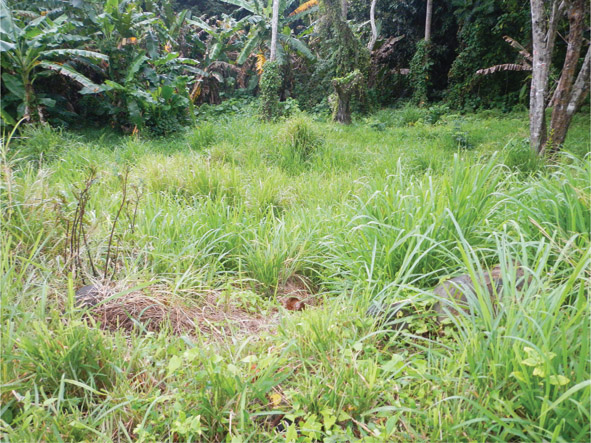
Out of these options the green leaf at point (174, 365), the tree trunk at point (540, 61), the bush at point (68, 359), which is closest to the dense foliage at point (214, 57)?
the tree trunk at point (540, 61)

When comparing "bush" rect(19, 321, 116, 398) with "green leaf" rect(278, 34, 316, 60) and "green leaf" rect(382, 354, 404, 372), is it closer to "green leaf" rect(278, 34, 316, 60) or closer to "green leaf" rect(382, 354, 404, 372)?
"green leaf" rect(382, 354, 404, 372)

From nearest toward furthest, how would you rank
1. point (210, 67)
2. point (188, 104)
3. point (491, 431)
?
1. point (491, 431)
2. point (188, 104)
3. point (210, 67)

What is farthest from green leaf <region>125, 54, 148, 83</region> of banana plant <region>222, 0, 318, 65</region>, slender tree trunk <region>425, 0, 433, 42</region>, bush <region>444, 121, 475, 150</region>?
slender tree trunk <region>425, 0, 433, 42</region>

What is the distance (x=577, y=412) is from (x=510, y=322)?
0.34 metres

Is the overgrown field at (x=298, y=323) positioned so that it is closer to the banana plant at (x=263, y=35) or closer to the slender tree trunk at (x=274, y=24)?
the slender tree trunk at (x=274, y=24)

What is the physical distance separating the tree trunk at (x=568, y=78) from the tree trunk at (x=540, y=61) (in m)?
0.15

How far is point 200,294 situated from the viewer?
2434 mm

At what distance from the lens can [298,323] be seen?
1.95 metres

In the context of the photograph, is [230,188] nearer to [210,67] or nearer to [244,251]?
[244,251]

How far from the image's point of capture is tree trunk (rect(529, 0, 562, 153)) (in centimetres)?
520

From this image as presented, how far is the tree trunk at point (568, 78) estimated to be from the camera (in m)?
4.92

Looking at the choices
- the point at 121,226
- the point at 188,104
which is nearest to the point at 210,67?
the point at 188,104

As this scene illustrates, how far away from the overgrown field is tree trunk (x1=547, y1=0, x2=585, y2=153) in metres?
3.13

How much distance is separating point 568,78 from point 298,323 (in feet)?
16.7
